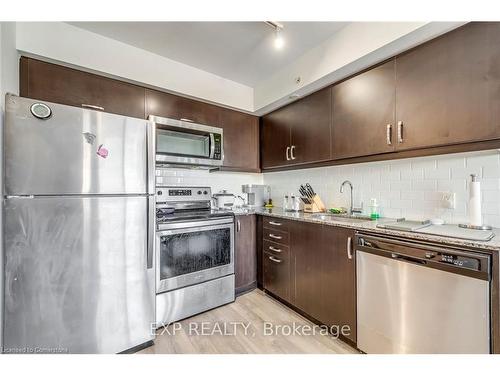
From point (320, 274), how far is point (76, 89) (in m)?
2.58

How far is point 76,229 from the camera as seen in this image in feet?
4.57

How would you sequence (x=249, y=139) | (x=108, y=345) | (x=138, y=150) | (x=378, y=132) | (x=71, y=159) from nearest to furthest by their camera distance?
1. (x=71, y=159)
2. (x=108, y=345)
3. (x=138, y=150)
4. (x=378, y=132)
5. (x=249, y=139)

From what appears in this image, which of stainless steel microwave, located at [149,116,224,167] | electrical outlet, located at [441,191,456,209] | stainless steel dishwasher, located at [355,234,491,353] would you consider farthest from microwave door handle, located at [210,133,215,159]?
electrical outlet, located at [441,191,456,209]

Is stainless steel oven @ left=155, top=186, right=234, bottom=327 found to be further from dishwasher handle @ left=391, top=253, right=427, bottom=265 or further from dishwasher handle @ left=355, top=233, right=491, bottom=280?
dishwasher handle @ left=391, top=253, right=427, bottom=265

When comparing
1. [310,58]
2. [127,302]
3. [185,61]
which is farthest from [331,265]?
[185,61]

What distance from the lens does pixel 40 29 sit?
1657mm

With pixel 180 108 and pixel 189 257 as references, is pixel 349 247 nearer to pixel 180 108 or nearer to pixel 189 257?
pixel 189 257

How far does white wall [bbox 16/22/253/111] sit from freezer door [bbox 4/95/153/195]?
2.33ft

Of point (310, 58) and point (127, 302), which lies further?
point (310, 58)

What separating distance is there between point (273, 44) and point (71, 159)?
1885 mm

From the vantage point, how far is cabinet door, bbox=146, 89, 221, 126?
86.7 inches

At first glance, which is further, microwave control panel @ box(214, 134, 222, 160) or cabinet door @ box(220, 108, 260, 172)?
cabinet door @ box(220, 108, 260, 172)

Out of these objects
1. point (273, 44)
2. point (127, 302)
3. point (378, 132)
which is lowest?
point (127, 302)
